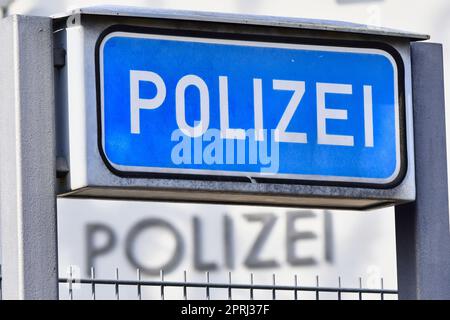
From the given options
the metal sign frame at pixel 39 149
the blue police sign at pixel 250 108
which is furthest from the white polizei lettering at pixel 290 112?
the metal sign frame at pixel 39 149

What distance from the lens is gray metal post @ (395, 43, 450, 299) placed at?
356 cm

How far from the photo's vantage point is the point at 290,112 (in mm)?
3434

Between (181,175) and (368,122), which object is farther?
(368,122)

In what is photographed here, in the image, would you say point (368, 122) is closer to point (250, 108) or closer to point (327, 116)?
point (327, 116)

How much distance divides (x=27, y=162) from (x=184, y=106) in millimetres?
388

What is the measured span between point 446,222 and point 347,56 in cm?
47

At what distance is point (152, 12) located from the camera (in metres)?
3.35

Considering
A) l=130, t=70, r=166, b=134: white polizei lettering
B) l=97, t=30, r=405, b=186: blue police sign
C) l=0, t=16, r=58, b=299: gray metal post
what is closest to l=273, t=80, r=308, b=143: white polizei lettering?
l=97, t=30, r=405, b=186: blue police sign

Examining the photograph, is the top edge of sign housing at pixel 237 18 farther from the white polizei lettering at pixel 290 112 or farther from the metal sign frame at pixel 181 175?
the white polizei lettering at pixel 290 112

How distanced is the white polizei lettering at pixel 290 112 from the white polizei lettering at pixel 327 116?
0.04 m

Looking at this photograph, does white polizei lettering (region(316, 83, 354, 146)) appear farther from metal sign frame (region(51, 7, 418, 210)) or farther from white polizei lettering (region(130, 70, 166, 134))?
white polizei lettering (region(130, 70, 166, 134))

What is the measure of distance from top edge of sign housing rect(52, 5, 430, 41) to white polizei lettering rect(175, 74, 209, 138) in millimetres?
142

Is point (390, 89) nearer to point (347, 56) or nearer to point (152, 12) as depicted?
point (347, 56)

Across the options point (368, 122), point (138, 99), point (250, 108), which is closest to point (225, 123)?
point (250, 108)
